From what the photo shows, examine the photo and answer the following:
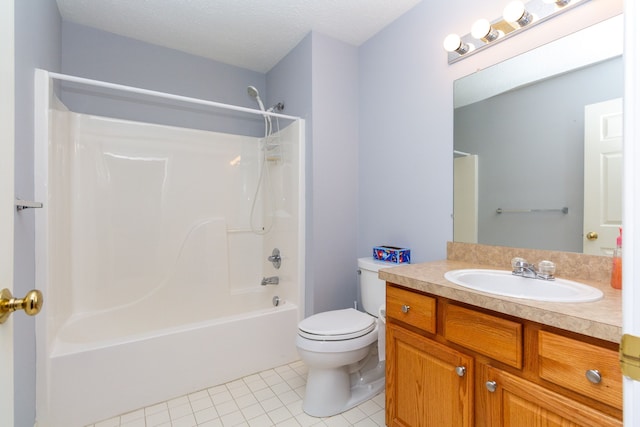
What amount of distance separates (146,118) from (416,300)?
2.31 meters

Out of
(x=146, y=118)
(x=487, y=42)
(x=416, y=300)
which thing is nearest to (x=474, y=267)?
(x=416, y=300)

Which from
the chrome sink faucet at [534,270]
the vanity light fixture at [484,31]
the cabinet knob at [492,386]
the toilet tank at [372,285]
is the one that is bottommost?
the cabinet knob at [492,386]

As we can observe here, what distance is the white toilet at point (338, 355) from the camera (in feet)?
5.08

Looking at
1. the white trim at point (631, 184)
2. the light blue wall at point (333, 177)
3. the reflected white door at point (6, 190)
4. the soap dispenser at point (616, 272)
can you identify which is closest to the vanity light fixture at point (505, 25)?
the light blue wall at point (333, 177)

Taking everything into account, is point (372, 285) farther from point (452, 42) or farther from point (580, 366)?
point (452, 42)

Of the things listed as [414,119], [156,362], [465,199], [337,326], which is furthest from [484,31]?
[156,362]

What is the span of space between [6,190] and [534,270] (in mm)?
1581

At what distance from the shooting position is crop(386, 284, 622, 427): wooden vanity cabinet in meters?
0.76

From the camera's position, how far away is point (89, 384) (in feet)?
4.99

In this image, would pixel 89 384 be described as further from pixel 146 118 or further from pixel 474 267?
pixel 474 267

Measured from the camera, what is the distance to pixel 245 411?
162 cm

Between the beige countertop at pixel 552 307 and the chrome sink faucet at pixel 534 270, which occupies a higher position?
the chrome sink faucet at pixel 534 270

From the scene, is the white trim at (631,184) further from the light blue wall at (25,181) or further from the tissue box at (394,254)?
the light blue wall at (25,181)

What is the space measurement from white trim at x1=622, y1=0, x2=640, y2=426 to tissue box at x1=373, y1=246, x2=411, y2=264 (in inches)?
55.2
